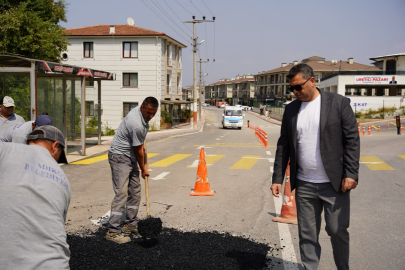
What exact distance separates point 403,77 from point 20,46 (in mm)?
54314

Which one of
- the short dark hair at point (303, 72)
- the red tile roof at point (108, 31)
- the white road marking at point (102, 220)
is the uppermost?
the red tile roof at point (108, 31)

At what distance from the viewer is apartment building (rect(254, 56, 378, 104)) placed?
95.7 metres

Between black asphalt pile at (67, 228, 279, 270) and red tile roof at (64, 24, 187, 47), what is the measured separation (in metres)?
39.7

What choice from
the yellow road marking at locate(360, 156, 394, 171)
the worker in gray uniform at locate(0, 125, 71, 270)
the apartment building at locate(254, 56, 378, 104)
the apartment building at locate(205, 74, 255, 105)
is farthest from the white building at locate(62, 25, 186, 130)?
the apartment building at locate(205, 74, 255, 105)

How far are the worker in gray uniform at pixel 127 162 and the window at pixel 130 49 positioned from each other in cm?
3980

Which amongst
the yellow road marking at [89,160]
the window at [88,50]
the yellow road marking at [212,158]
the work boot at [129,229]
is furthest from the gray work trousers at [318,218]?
the window at [88,50]

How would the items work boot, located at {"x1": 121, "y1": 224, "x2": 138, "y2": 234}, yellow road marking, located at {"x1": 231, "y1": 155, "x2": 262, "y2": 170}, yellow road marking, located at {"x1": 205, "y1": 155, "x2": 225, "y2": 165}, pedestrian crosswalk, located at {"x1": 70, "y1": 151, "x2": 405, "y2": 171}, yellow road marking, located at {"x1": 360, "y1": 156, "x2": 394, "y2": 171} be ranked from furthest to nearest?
yellow road marking, located at {"x1": 205, "y1": 155, "x2": 225, "y2": 165}, pedestrian crosswalk, located at {"x1": 70, "y1": 151, "x2": 405, "y2": 171}, yellow road marking, located at {"x1": 231, "y1": 155, "x2": 262, "y2": 170}, yellow road marking, located at {"x1": 360, "y1": 156, "x2": 394, "y2": 171}, work boot, located at {"x1": 121, "y1": 224, "x2": 138, "y2": 234}

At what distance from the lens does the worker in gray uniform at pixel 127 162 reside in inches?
225

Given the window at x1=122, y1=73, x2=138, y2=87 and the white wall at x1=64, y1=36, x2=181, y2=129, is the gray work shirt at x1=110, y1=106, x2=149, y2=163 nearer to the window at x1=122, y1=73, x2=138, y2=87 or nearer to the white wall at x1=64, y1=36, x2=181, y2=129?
the white wall at x1=64, y1=36, x2=181, y2=129

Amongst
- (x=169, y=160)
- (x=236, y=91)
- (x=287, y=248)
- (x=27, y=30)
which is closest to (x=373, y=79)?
(x=27, y=30)

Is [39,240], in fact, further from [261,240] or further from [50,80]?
[50,80]

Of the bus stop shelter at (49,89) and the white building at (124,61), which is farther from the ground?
the white building at (124,61)

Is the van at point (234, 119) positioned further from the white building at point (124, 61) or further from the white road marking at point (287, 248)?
the white road marking at point (287, 248)

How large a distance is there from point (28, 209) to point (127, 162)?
11.5ft
